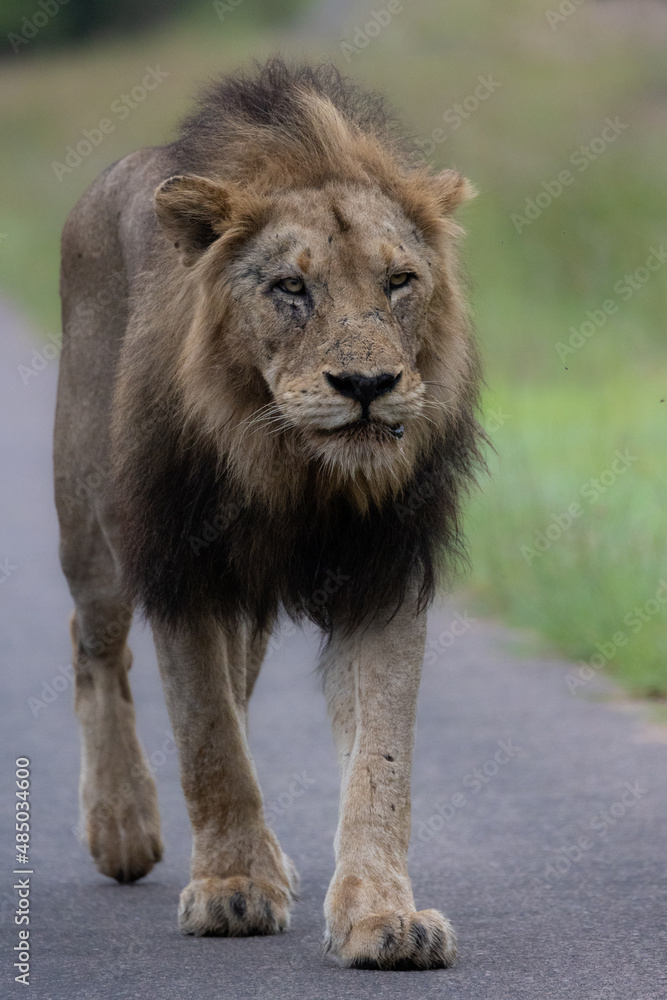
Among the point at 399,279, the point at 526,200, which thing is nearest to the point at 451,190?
the point at 399,279

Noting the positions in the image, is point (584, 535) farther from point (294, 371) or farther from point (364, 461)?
point (294, 371)

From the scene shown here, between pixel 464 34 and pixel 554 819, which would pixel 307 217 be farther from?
pixel 464 34

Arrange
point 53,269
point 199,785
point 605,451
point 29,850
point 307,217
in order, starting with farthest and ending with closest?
point 53,269 < point 605,451 < point 29,850 < point 199,785 < point 307,217

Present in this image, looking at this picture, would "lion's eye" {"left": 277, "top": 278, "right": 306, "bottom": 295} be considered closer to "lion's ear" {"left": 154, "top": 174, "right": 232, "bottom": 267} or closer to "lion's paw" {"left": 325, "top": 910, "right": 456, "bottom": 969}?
"lion's ear" {"left": 154, "top": 174, "right": 232, "bottom": 267}

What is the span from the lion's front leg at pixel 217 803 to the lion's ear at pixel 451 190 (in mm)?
1203

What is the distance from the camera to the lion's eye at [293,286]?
3.83 m

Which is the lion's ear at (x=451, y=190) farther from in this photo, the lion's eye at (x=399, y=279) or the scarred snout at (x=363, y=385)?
the scarred snout at (x=363, y=385)

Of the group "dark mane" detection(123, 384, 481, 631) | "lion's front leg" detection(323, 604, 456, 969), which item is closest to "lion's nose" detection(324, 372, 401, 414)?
"dark mane" detection(123, 384, 481, 631)

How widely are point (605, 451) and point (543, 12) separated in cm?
1487

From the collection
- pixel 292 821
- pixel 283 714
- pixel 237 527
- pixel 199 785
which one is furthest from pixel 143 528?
pixel 283 714

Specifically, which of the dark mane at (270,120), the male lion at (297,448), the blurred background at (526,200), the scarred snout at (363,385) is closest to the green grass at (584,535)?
the blurred background at (526,200)

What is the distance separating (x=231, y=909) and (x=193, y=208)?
1664mm

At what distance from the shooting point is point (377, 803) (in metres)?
3.85

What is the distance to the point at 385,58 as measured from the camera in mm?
25203
